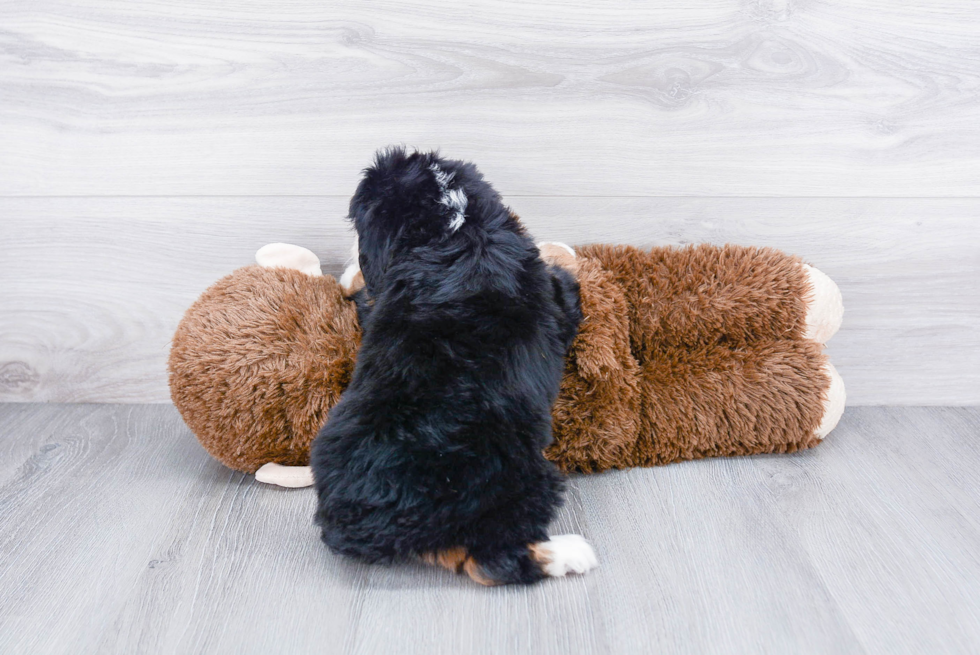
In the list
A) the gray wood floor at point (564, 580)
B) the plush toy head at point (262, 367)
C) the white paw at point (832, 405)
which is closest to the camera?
the gray wood floor at point (564, 580)

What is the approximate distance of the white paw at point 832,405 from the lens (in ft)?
3.60

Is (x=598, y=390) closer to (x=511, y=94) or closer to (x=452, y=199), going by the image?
(x=452, y=199)

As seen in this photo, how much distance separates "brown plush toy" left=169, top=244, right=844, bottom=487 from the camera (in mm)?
1004

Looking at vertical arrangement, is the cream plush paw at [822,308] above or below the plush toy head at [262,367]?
above

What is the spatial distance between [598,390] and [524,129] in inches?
17.7

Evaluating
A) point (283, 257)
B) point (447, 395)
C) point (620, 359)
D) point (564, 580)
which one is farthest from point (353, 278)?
point (564, 580)

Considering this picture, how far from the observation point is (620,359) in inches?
40.7

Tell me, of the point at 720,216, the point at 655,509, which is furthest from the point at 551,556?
the point at 720,216

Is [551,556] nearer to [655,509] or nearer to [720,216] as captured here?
[655,509]

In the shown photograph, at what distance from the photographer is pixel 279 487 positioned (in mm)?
1057

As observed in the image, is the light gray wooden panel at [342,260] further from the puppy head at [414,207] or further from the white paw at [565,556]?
the white paw at [565,556]

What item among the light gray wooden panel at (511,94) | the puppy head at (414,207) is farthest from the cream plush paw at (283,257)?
the puppy head at (414,207)

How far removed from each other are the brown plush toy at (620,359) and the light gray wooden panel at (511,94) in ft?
0.58

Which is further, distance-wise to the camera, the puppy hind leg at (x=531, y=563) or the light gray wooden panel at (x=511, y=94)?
the light gray wooden panel at (x=511, y=94)
